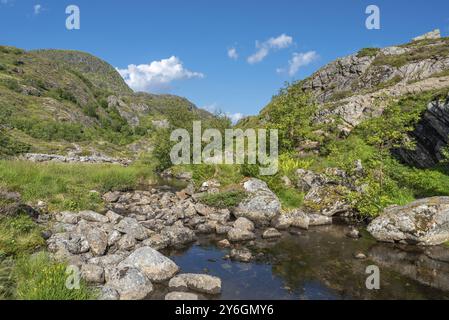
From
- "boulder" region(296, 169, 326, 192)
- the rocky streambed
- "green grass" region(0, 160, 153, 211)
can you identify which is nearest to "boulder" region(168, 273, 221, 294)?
the rocky streambed

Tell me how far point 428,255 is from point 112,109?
150373 mm

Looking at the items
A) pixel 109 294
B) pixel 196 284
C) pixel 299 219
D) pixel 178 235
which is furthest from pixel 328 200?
pixel 109 294

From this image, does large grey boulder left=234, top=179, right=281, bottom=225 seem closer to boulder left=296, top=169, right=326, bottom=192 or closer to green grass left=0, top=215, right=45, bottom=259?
boulder left=296, top=169, right=326, bottom=192

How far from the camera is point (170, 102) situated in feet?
209

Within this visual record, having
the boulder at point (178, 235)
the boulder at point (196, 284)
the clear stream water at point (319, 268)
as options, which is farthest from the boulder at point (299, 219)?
the boulder at point (196, 284)

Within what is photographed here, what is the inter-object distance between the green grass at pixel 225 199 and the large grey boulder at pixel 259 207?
18.0 inches

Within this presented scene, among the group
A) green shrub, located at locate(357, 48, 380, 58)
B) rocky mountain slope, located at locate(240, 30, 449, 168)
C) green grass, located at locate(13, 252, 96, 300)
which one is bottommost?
green grass, located at locate(13, 252, 96, 300)

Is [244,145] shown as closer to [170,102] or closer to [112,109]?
[170,102]

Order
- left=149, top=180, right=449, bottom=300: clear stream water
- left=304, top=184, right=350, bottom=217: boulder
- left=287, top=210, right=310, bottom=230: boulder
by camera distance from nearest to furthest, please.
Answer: left=149, top=180, right=449, bottom=300: clear stream water
left=287, top=210, right=310, bottom=230: boulder
left=304, top=184, right=350, bottom=217: boulder

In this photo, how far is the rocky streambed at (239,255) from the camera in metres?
11.0

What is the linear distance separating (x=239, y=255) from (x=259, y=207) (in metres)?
6.41

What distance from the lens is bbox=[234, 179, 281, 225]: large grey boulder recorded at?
19870mm

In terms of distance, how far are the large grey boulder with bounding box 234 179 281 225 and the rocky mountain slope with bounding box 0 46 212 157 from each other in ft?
123
